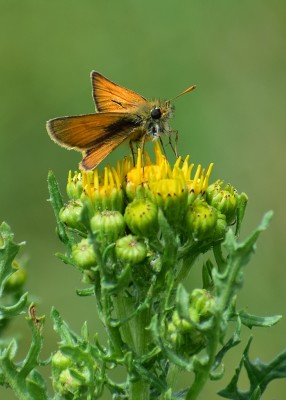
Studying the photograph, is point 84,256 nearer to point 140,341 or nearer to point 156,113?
point 140,341

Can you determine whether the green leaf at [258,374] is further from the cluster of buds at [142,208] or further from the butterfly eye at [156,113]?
the butterfly eye at [156,113]

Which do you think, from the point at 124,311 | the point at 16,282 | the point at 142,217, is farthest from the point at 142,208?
the point at 16,282

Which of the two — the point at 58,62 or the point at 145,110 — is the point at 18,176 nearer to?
the point at 58,62

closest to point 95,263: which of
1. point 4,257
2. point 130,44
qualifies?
point 4,257

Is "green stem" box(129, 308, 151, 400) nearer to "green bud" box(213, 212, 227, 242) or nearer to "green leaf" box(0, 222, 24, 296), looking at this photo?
"green bud" box(213, 212, 227, 242)

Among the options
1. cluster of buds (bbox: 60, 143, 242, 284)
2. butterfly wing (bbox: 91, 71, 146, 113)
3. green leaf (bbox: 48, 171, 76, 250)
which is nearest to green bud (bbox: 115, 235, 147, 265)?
cluster of buds (bbox: 60, 143, 242, 284)

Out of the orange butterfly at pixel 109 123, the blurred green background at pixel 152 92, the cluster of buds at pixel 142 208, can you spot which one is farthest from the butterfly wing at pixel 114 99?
the blurred green background at pixel 152 92
